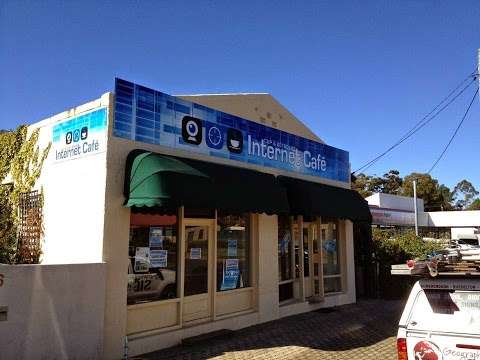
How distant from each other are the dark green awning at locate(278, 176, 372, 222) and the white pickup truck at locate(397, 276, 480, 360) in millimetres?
6126

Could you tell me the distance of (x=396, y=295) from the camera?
574 inches

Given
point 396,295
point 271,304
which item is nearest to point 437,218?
point 396,295

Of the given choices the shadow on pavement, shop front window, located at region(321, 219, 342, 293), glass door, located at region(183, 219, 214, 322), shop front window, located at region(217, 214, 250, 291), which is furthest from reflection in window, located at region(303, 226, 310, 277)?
glass door, located at region(183, 219, 214, 322)

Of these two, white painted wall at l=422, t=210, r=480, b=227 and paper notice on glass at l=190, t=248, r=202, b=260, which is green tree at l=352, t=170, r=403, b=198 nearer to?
white painted wall at l=422, t=210, r=480, b=227

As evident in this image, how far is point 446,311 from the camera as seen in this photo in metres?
4.56

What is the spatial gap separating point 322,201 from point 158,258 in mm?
4877

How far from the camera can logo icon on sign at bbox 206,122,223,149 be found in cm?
951

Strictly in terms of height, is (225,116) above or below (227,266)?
above

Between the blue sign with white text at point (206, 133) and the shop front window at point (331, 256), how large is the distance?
5.26 ft

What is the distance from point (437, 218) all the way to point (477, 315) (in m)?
49.2

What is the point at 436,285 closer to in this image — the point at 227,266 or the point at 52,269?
A: the point at 52,269

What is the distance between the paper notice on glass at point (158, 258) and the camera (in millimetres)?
8250

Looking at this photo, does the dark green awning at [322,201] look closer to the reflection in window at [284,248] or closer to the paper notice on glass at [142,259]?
the reflection in window at [284,248]

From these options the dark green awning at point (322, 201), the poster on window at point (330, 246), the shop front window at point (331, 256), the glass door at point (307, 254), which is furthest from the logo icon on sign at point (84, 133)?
the poster on window at point (330, 246)
